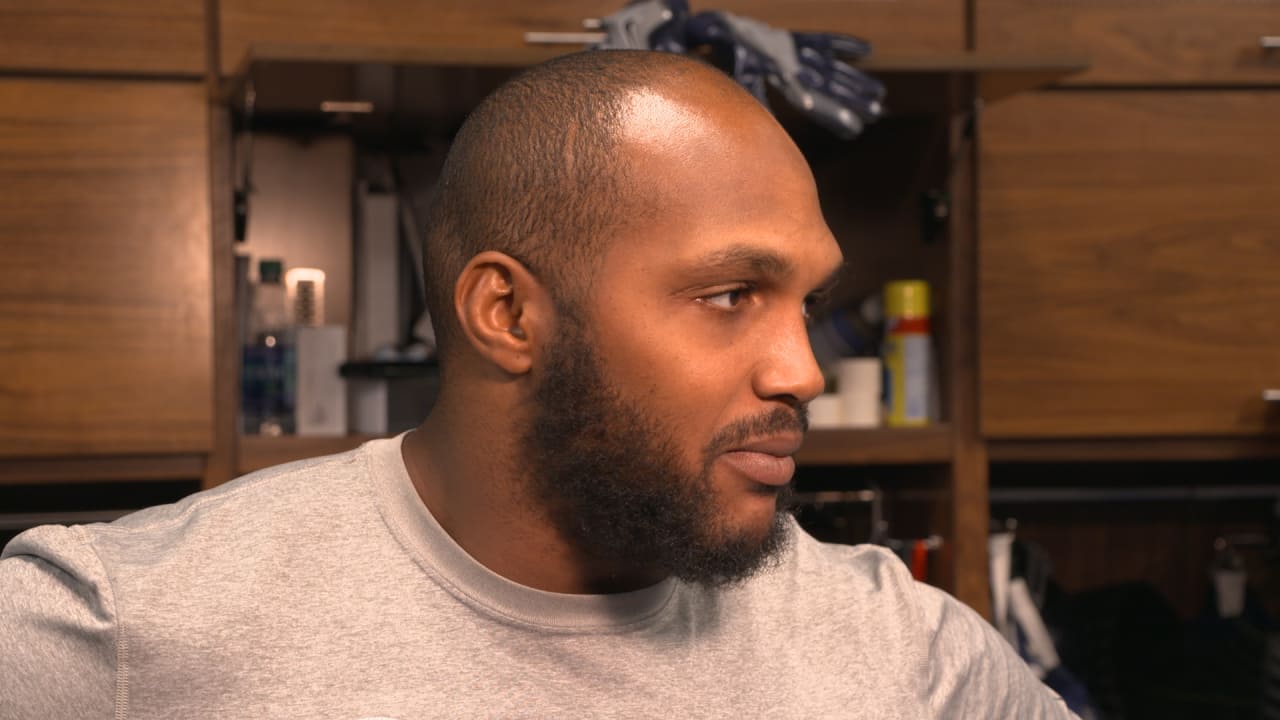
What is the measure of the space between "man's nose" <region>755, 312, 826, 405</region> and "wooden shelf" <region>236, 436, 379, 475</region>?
88 cm

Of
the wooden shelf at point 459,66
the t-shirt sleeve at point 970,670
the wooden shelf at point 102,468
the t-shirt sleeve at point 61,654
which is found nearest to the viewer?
the t-shirt sleeve at point 61,654

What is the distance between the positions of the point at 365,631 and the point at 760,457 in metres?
0.28

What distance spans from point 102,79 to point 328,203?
36cm

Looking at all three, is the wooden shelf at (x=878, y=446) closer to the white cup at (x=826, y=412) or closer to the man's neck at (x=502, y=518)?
the white cup at (x=826, y=412)

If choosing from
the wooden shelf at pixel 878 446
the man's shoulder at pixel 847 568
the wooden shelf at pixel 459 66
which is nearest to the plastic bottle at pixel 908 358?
the wooden shelf at pixel 878 446

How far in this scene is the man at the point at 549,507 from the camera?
85 cm

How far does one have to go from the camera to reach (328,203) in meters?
1.88

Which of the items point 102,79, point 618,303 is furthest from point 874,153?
point 618,303

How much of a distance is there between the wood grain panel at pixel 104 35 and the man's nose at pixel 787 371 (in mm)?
1014

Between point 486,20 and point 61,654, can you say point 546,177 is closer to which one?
point 61,654

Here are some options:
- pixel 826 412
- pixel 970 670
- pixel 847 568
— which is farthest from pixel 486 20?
pixel 970 670

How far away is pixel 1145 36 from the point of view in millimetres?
1790

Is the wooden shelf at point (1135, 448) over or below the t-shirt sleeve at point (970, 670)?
over

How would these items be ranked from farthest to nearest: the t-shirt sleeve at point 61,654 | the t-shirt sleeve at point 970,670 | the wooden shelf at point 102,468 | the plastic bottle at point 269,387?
the plastic bottle at point 269,387, the wooden shelf at point 102,468, the t-shirt sleeve at point 970,670, the t-shirt sleeve at point 61,654
